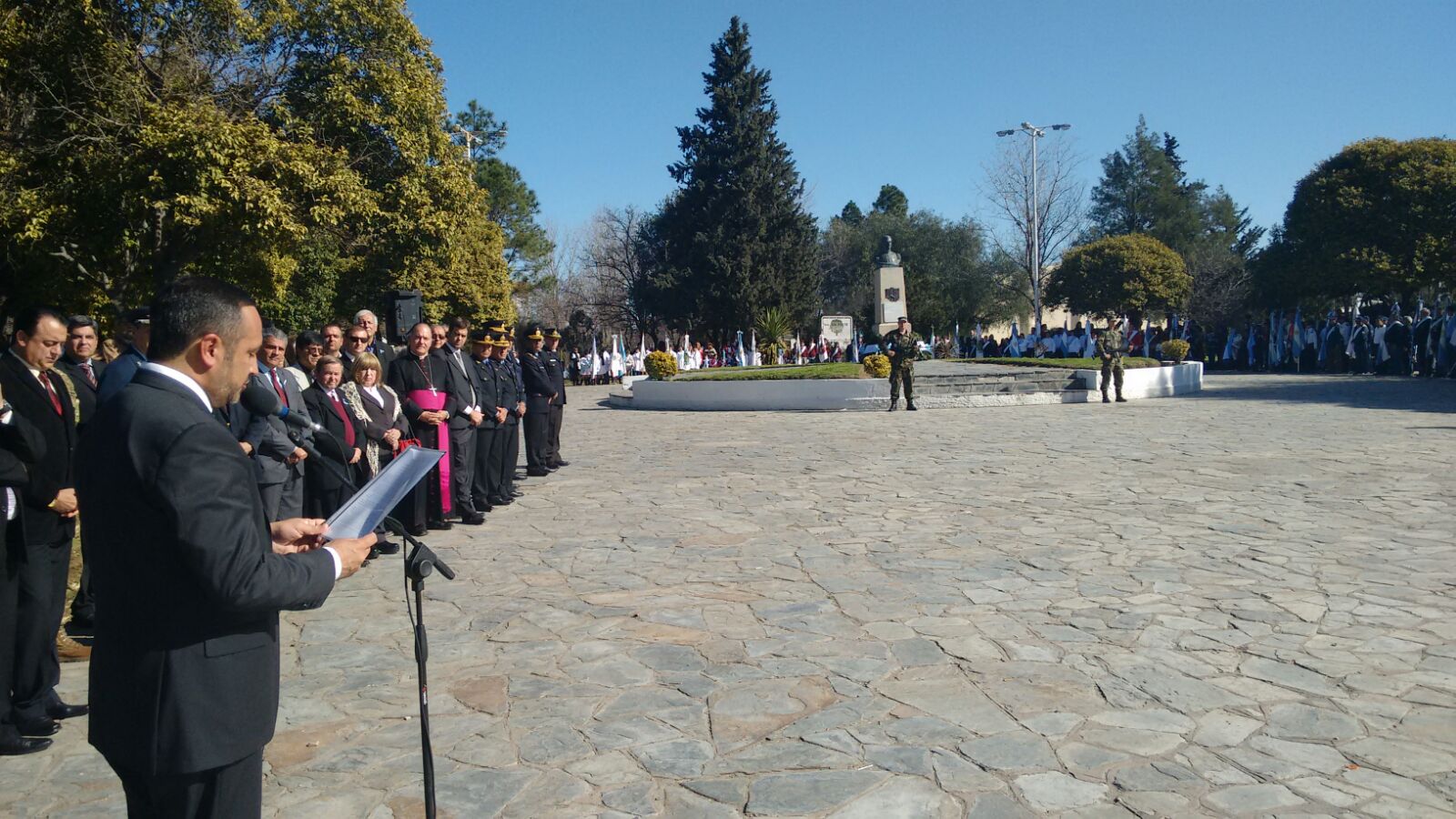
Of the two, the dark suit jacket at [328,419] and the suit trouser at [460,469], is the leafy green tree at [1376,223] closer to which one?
the suit trouser at [460,469]

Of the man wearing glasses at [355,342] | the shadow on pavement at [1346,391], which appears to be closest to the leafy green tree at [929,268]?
the shadow on pavement at [1346,391]

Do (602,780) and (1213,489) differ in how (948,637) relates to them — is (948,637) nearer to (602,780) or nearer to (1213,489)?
(602,780)

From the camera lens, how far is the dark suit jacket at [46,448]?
445 centimetres

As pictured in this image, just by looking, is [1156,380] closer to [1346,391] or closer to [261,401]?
[1346,391]

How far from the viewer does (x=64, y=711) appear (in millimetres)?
4746

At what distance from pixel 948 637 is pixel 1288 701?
5.49 feet

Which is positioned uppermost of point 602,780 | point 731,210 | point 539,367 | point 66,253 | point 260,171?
point 731,210

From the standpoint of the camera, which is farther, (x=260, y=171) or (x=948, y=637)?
(x=260, y=171)

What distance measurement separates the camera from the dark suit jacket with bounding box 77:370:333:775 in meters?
2.21

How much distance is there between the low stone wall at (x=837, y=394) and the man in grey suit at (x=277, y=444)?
16540 millimetres

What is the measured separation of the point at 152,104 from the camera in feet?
54.0

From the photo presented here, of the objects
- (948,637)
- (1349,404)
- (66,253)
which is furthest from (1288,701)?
(66,253)

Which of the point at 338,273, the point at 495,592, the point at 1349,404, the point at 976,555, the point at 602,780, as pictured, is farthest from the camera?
the point at 338,273

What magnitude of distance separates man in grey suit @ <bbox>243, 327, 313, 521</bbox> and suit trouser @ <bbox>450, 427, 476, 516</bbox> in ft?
7.32
